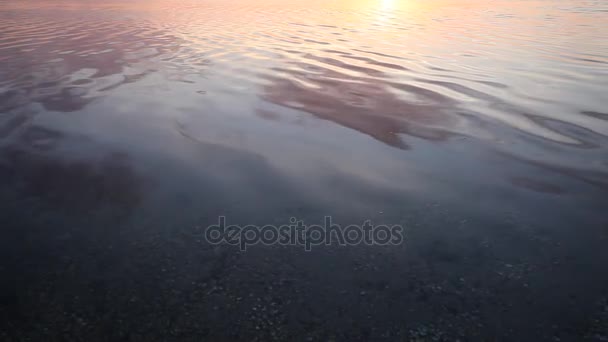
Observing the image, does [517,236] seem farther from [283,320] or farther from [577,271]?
[283,320]

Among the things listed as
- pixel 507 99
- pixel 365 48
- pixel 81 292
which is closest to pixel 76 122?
pixel 81 292

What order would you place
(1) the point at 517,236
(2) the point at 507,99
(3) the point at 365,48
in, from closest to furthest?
(1) the point at 517,236 → (2) the point at 507,99 → (3) the point at 365,48

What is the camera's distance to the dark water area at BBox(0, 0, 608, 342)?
2.13 metres

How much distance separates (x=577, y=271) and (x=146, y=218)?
9.01ft

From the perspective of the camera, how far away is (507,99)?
18.8 ft

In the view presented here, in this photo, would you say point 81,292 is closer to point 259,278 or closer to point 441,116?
point 259,278

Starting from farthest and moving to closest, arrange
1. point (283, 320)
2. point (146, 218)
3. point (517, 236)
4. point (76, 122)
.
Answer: point (76, 122) < point (146, 218) < point (517, 236) < point (283, 320)

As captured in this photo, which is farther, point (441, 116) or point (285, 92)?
point (285, 92)

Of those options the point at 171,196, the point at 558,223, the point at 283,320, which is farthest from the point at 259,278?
the point at 558,223

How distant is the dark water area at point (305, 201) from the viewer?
2135mm

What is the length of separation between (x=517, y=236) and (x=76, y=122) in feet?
15.5

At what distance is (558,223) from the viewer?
2877 mm

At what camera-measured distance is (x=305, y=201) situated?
3.22 meters

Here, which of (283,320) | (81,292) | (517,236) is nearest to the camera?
(283,320)
